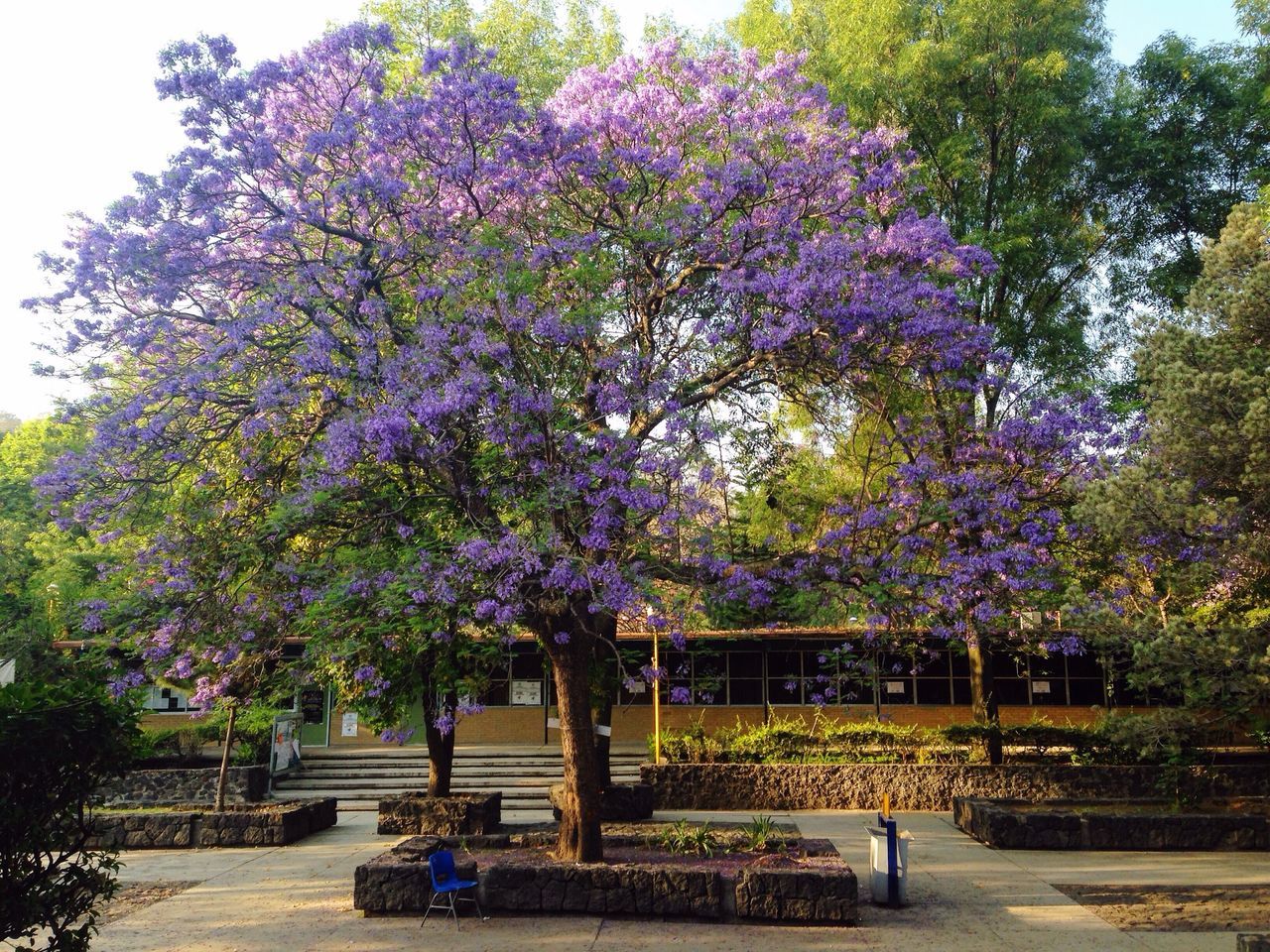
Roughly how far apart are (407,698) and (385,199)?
285 inches

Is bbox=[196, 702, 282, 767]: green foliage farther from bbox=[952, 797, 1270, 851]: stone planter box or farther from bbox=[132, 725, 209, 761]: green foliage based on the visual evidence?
bbox=[952, 797, 1270, 851]: stone planter box

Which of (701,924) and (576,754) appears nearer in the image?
(701,924)

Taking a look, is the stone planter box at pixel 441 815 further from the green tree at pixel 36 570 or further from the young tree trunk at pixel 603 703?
the green tree at pixel 36 570

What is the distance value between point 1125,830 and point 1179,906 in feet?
12.0

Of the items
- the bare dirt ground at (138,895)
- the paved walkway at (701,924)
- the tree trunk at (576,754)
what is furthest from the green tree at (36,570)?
the tree trunk at (576,754)

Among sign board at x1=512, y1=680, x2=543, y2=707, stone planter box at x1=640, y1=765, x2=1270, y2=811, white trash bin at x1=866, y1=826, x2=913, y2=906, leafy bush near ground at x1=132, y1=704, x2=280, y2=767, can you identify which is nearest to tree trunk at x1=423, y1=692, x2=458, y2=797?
stone planter box at x1=640, y1=765, x2=1270, y2=811

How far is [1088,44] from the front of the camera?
18.5 meters

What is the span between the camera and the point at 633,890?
392 inches

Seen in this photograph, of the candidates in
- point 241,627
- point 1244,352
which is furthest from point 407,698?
point 1244,352

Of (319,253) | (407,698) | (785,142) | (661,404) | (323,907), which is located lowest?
(323,907)

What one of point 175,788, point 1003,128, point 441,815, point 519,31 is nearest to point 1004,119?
point 1003,128

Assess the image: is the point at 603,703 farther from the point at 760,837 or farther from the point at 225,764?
the point at 225,764

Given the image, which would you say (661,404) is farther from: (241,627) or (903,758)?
(903,758)

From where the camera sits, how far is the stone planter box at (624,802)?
47.9 feet
